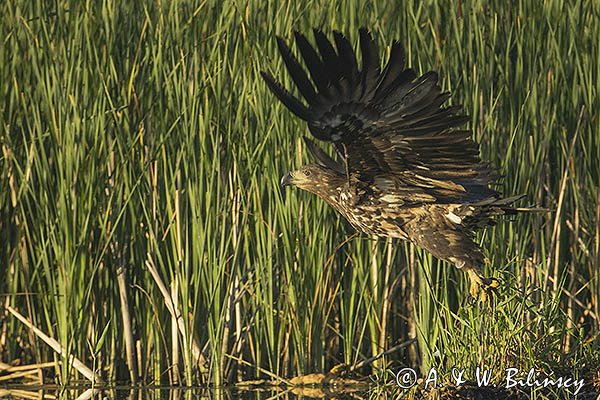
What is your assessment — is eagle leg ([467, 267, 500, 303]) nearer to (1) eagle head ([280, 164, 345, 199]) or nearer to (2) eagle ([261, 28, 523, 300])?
(2) eagle ([261, 28, 523, 300])

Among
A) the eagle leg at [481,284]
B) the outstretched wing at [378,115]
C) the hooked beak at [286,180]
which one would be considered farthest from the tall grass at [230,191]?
the outstretched wing at [378,115]

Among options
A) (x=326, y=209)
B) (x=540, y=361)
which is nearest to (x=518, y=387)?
(x=540, y=361)

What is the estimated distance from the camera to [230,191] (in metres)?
6.60

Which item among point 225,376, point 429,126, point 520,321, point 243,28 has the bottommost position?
point 225,376

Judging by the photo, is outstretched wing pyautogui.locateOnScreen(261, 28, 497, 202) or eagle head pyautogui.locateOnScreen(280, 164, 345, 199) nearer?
outstretched wing pyautogui.locateOnScreen(261, 28, 497, 202)

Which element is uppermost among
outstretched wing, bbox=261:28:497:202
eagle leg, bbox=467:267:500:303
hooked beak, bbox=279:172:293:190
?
outstretched wing, bbox=261:28:497:202

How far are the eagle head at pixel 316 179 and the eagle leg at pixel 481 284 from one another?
718 millimetres

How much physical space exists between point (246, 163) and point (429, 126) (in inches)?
57.0

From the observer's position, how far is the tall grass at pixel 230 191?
6430 mm

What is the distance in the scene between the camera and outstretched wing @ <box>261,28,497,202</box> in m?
5.16

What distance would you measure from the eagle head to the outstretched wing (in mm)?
237

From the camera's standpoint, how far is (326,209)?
21.2 ft

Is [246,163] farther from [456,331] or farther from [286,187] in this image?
[456,331]

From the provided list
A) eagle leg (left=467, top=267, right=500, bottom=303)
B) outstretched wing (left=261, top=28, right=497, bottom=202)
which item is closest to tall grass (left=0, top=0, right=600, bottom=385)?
eagle leg (left=467, top=267, right=500, bottom=303)
